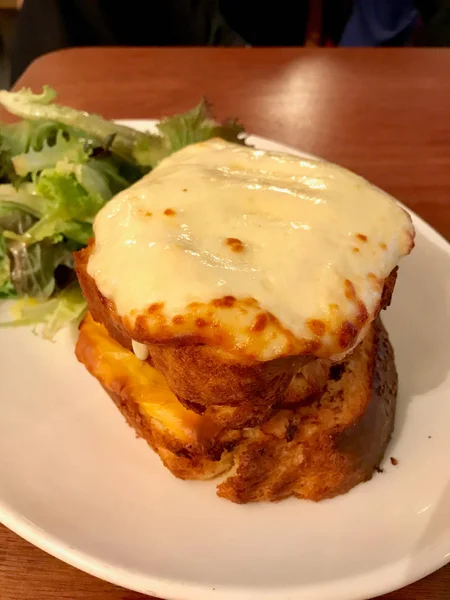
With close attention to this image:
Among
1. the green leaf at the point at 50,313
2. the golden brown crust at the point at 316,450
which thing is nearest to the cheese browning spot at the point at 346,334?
the golden brown crust at the point at 316,450

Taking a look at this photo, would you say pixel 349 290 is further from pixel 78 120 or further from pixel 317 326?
pixel 78 120

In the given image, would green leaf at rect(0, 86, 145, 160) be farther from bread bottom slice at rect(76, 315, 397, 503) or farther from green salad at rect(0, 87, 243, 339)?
bread bottom slice at rect(76, 315, 397, 503)

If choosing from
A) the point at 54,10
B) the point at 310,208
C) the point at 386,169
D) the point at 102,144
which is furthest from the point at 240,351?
the point at 54,10

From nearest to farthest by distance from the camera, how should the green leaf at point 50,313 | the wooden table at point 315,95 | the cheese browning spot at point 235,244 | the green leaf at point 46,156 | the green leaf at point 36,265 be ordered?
the cheese browning spot at point 235,244
the green leaf at point 50,313
the green leaf at point 36,265
the green leaf at point 46,156
the wooden table at point 315,95

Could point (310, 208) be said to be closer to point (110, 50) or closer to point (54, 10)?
point (110, 50)

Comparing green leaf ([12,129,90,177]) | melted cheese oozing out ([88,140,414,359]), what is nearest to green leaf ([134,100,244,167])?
green leaf ([12,129,90,177])

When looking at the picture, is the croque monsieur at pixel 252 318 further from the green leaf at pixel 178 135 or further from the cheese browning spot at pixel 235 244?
the green leaf at pixel 178 135
